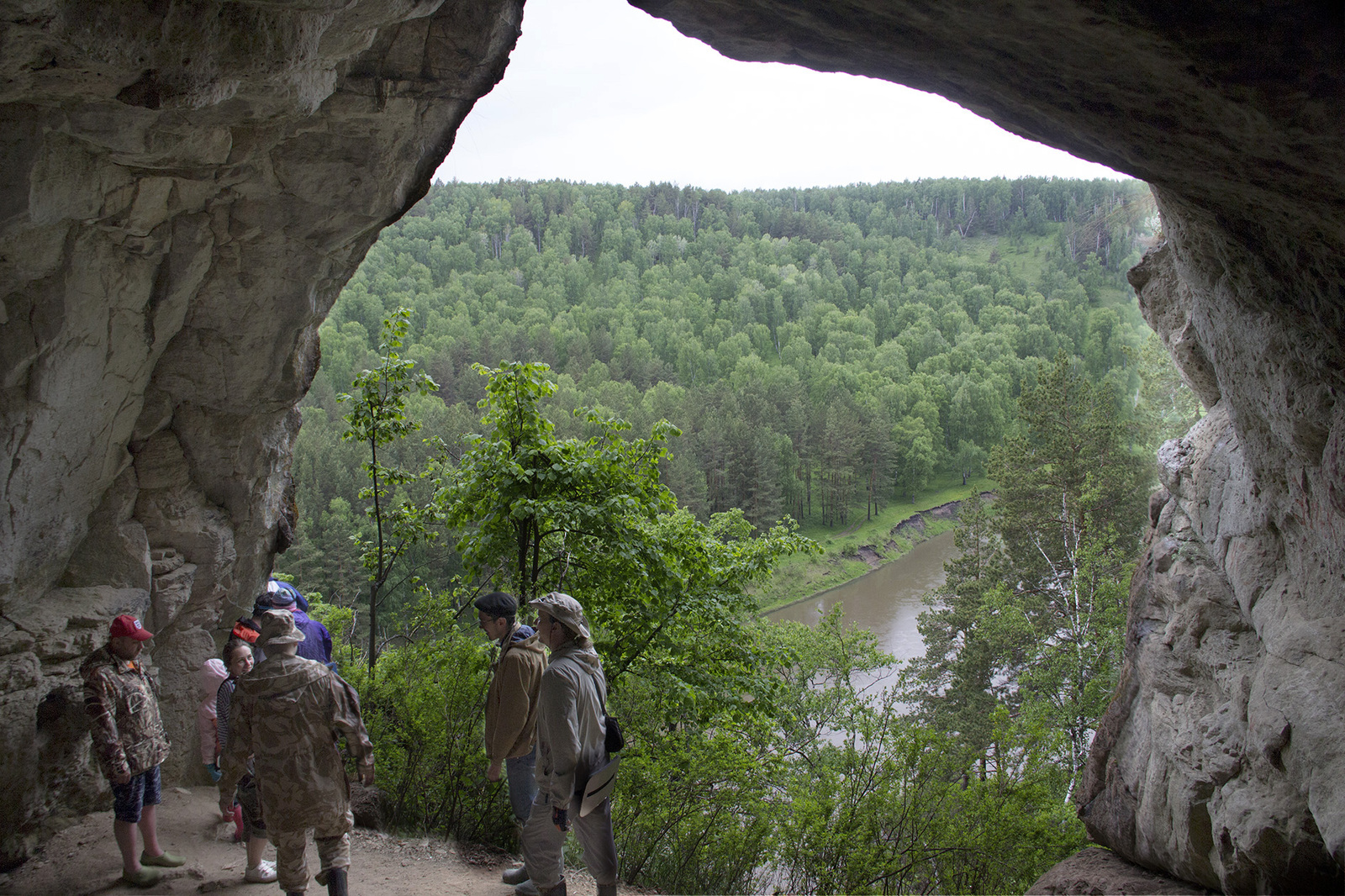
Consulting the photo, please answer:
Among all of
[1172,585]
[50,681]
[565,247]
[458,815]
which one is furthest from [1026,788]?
[565,247]

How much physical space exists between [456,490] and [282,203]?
108 inches

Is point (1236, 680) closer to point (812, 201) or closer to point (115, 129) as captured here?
point (115, 129)

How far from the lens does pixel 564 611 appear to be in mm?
4023

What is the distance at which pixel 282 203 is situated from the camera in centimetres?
567

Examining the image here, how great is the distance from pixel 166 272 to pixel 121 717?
289cm

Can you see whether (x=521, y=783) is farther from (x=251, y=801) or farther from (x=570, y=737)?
(x=251, y=801)

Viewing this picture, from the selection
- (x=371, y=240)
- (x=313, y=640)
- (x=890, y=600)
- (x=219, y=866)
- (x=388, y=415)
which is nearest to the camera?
(x=219, y=866)

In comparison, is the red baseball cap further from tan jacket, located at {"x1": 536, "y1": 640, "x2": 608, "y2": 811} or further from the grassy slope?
the grassy slope

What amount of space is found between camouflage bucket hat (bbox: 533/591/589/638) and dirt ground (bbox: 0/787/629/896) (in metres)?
1.93

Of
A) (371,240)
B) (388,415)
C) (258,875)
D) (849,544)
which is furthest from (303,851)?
(849,544)

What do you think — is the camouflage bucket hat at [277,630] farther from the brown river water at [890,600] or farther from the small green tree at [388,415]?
the brown river water at [890,600]

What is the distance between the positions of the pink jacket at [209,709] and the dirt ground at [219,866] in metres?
0.59

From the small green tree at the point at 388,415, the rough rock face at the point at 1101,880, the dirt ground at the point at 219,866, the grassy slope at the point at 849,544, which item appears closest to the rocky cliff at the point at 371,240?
the rough rock face at the point at 1101,880

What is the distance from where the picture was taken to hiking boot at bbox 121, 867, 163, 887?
15.0ft
